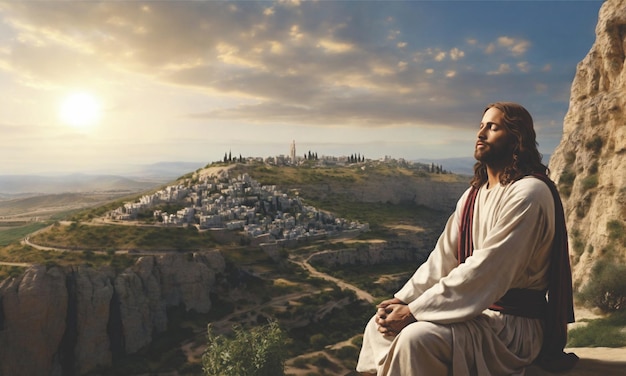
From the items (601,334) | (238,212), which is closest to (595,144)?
(601,334)

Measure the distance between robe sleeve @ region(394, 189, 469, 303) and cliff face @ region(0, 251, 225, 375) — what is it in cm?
5026

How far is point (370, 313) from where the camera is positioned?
57.1m

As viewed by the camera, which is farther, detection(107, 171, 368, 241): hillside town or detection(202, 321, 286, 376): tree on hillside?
detection(107, 171, 368, 241): hillside town

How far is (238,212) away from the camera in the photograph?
87.6 metres

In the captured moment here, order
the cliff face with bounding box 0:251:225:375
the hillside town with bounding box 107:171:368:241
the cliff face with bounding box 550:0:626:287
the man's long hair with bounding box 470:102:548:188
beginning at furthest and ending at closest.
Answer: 1. the hillside town with bounding box 107:171:368:241
2. the cliff face with bounding box 0:251:225:375
3. the cliff face with bounding box 550:0:626:287
4. the man's long hair with bounding box 470:102:548:188

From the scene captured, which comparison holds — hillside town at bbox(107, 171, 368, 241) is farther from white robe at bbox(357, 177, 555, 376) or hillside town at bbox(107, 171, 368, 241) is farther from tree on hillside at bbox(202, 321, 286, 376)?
white robe at bbox(357, 177, 555, 376)

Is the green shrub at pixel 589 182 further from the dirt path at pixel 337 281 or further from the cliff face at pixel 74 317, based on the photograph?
the cliff face at pixel 74 317

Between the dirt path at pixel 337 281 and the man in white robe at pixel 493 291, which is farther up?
the man in white robe at pixel 493 291

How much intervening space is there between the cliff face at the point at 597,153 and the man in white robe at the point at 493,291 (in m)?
18.3

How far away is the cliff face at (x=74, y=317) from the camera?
43.7 metres

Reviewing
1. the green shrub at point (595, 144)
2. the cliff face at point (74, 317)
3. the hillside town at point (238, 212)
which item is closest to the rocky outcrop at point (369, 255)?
the hillside town at point (238, 212)

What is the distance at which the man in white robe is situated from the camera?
4.27 meters

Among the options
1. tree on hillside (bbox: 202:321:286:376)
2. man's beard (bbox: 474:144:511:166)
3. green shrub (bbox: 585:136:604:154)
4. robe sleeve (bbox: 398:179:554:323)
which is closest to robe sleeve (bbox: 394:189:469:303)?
man's beard (bbox: 474:144:511:166)

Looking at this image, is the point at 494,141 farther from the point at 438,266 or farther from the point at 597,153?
the point at 597,153
